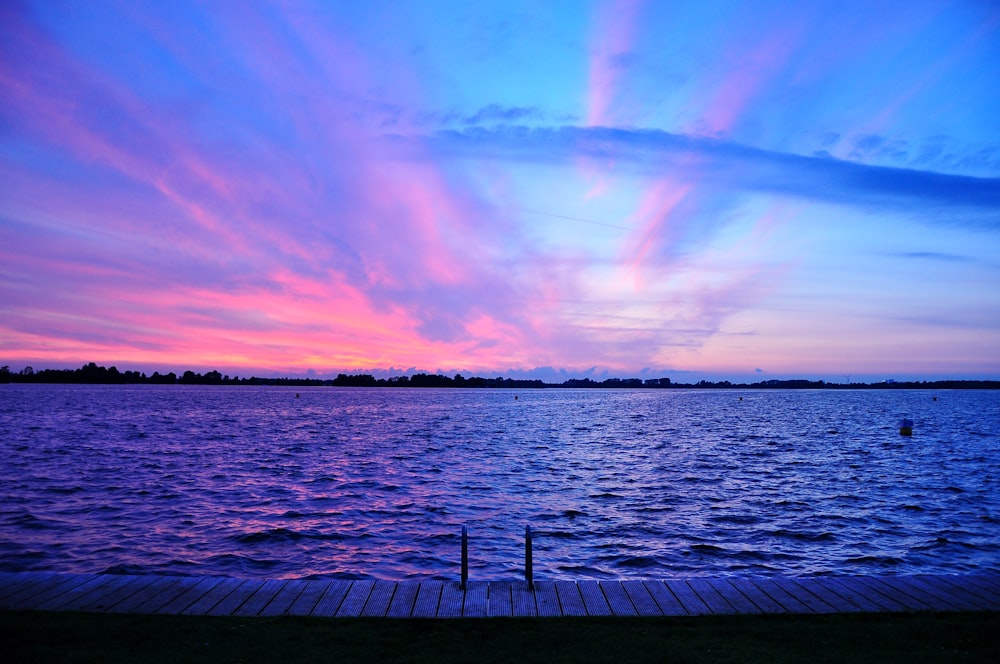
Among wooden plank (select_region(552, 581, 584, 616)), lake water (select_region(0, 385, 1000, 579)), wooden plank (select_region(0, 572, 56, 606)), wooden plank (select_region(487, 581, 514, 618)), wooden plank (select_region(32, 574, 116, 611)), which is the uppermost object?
wooden plank (select_region(0, 572, 56, 606))

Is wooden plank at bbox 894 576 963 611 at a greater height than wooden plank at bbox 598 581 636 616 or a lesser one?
greater

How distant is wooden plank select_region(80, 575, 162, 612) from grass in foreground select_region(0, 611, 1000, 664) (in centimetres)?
66

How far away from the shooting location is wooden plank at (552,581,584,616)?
11625mm

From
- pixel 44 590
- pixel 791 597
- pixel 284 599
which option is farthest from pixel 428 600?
pixel 44 590

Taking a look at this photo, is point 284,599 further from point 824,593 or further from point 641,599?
point 824,593

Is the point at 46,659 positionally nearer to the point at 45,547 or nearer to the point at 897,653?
the point at 897,653

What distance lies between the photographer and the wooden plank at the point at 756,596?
11694 mm

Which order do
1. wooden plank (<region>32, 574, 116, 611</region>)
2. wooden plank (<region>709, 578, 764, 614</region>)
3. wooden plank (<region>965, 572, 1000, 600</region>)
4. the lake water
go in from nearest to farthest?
wooden plank (<region>32, 574, 116, 611</region>), wooden plank (<region>709, 578, 764, 614</region>), wooden plank (<region>965, 572, 1000, 600</region>), the lake water

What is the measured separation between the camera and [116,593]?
12.3 metres

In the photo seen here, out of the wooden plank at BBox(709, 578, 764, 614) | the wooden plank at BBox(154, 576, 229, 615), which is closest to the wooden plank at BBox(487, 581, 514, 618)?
the wooden plank at BBox(709, 578, 764, 614)

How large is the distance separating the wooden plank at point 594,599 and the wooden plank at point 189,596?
6.80 meters

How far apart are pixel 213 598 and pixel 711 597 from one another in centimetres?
880

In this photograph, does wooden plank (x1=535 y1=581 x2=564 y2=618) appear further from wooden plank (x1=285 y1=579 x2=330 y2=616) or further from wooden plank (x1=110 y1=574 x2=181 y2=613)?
wooden plank (x1=110 y1=574 x2=181 y2=613)

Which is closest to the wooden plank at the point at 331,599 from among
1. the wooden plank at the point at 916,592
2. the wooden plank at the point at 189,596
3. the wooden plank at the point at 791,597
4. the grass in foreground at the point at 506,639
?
the grass in foreground at the point at 506,639
